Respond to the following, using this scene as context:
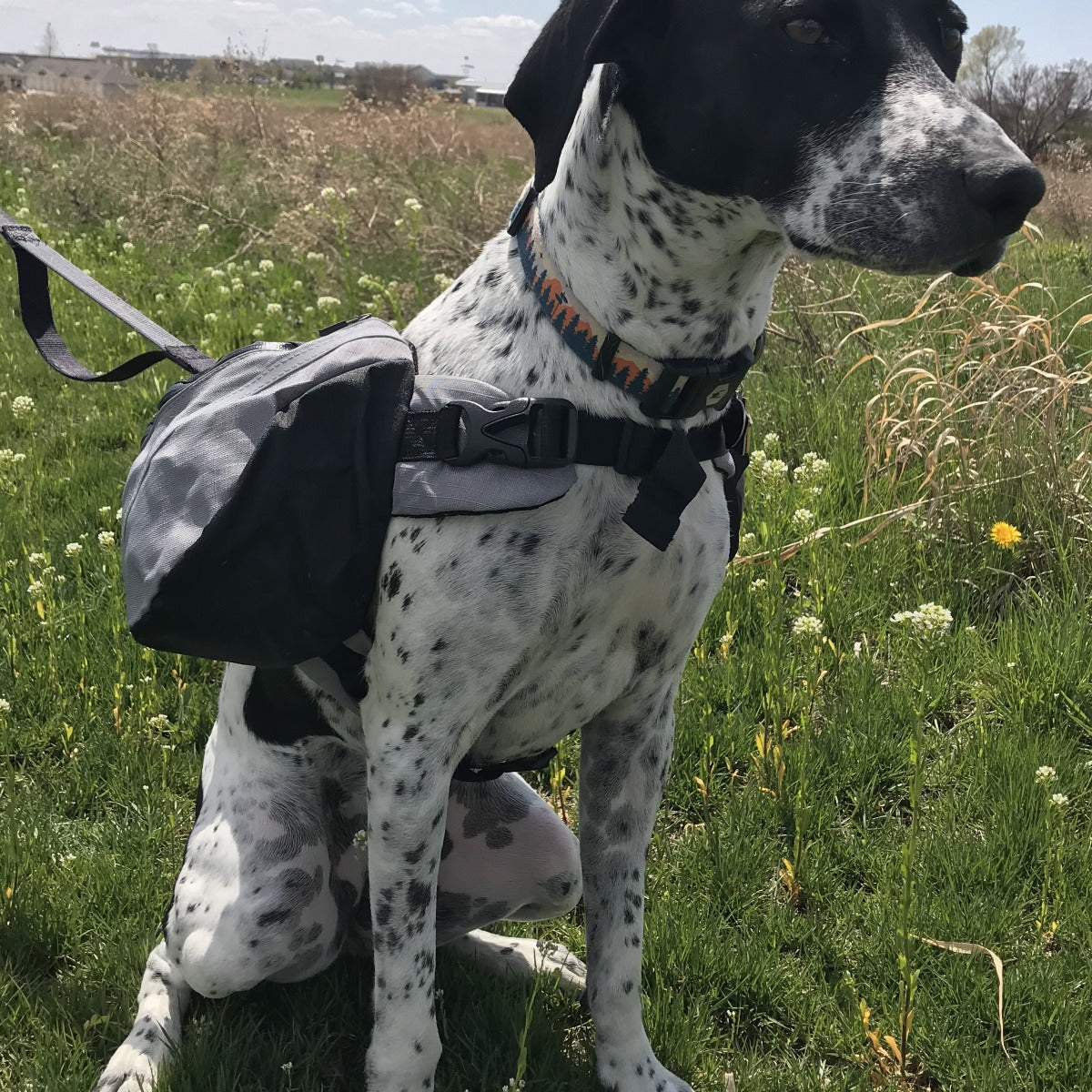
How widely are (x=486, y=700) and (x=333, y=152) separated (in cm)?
909

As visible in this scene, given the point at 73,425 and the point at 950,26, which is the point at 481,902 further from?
the point at 73,425

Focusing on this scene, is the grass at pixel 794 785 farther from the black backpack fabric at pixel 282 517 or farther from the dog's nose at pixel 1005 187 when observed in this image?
the dog's nose at pixel 1005 187

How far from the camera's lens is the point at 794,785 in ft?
10.4

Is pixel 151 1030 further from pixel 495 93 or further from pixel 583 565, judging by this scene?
pixel 495 93

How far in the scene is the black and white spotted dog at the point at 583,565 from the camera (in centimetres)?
178

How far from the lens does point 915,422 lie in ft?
14.4

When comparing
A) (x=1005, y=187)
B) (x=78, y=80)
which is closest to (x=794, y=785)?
(x=1005, y=187)

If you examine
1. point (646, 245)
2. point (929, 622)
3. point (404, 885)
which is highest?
point (646, 245)

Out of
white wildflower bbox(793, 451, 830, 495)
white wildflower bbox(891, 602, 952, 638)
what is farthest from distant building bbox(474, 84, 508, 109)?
white wildflower bbox(793, 451, 830, 495)

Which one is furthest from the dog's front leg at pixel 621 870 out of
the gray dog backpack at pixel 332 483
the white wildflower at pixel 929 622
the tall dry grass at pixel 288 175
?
Answer: the tall dry grass at pixel 288 175

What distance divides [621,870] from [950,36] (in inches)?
69.0

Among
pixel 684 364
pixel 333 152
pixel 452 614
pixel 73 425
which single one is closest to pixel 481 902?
pixel 452 614

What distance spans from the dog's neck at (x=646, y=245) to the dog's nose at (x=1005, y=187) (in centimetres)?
32

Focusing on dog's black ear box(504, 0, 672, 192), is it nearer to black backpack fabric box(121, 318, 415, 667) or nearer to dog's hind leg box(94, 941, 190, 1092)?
black backpack fabric box(121, 318, 415, 667)
